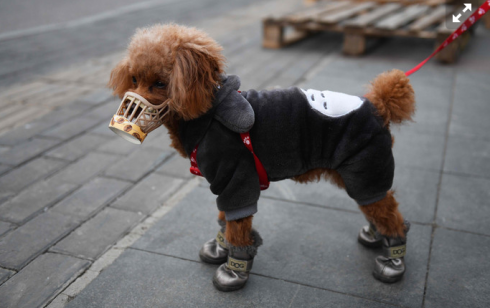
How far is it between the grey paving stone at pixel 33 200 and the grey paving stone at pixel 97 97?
198 centimetres

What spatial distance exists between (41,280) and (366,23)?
6.17m

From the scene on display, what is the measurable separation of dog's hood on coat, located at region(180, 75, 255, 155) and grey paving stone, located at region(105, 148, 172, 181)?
1673mm

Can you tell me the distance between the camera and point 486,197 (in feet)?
11.2

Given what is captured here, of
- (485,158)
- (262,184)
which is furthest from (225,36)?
(262,184)

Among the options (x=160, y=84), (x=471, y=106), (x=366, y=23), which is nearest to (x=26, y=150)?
(x=160, y=84)

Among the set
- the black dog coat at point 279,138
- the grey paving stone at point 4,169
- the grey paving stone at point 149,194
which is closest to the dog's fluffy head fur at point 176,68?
the black dog coat at point 279,138

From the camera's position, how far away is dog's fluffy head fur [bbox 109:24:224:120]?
1984 mm

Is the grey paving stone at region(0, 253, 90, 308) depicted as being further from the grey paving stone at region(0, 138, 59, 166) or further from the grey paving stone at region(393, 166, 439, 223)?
the grey paving stone at region(393, 166, 439, 223)

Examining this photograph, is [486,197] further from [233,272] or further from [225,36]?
[225,36]

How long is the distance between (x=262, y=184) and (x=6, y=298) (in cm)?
160

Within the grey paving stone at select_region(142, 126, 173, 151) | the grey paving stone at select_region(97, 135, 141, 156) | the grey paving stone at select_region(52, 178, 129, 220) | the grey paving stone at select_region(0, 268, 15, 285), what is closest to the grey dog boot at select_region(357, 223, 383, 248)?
the grey paving stone at select_region(52, 178, 129, 220)

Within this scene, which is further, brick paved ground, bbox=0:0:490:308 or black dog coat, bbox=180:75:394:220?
brick paved ground, bbox=0:0:490:308

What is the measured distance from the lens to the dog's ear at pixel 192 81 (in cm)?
197

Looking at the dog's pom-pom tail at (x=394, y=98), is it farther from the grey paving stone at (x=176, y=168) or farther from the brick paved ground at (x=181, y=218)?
the grey paving stone at (x=176, y=168)
